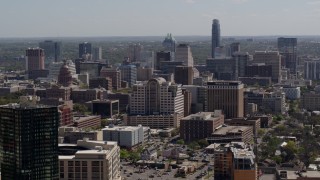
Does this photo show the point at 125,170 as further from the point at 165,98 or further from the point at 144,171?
the point at 165,98

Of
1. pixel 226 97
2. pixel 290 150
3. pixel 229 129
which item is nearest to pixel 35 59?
pixel 226 97

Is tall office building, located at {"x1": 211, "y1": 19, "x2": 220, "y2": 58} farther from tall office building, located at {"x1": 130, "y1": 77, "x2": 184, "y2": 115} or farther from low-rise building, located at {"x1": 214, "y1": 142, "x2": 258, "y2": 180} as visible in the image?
low-rise building, located at {"x1": 214, "y1": 142, "x2": 258, "y2": 180}

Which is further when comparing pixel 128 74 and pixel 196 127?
pixel 128 74

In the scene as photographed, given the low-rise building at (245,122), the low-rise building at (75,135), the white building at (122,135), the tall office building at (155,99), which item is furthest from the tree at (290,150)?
the tall office building at (155,99)

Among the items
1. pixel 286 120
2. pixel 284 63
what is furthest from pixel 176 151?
pixel 284 63

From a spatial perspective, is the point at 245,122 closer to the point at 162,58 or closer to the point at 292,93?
the point at 292,93

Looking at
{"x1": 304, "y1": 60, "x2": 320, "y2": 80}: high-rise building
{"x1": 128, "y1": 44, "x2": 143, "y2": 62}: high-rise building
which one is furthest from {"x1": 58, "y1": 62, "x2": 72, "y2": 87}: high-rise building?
{"x1": 128, "y1": 44, "x2": 143, "y2": 62}: high-rise building

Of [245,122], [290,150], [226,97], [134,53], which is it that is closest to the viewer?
[290,150]

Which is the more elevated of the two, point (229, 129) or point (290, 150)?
point (229, 129)
